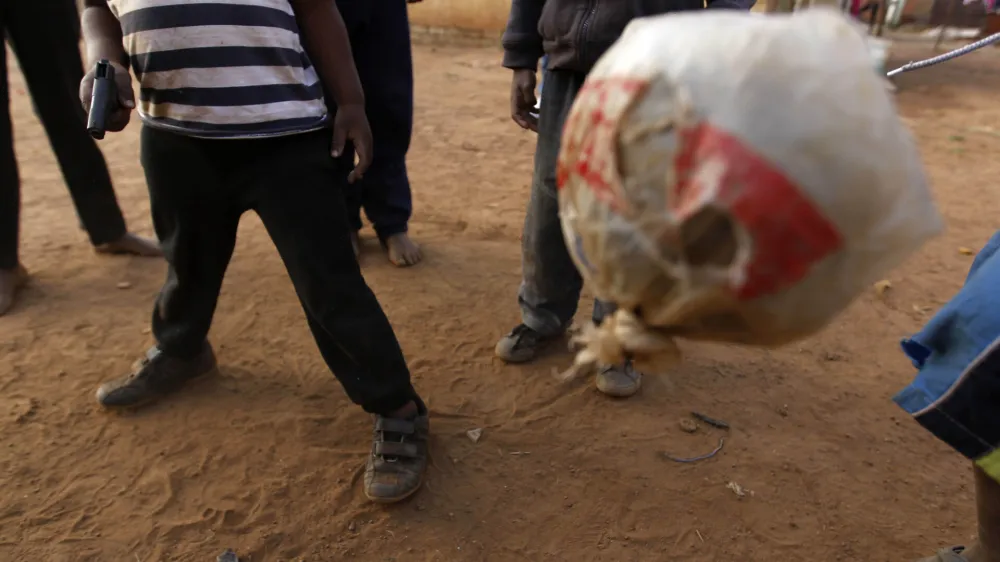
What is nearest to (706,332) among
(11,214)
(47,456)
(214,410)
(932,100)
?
(214,410)

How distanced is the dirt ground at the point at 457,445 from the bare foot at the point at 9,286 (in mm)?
77

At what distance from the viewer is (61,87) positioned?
10.4ft

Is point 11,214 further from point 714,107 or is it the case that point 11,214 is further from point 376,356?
point 714,107

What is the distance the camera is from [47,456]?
2414mm

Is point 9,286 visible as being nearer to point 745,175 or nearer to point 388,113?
point 388,113

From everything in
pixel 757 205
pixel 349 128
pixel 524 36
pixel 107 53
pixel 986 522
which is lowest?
pixel 986 522

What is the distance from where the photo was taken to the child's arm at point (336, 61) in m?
1.92

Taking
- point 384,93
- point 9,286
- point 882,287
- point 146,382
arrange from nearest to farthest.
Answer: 1. point 146,382
2. point 384,93
3. point 9,286
4. point 882,287

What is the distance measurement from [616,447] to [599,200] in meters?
1.81

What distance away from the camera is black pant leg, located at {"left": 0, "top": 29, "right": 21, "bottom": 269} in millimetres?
3072

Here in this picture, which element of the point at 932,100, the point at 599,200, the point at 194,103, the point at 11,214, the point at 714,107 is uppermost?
the point at 714,107

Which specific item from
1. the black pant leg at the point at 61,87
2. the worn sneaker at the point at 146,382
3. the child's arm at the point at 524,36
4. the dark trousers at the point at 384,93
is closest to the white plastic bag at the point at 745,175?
the child's arm at the point at 524,36

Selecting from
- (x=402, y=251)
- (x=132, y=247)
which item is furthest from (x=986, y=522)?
(x=132, y=247)

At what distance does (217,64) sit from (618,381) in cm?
177
